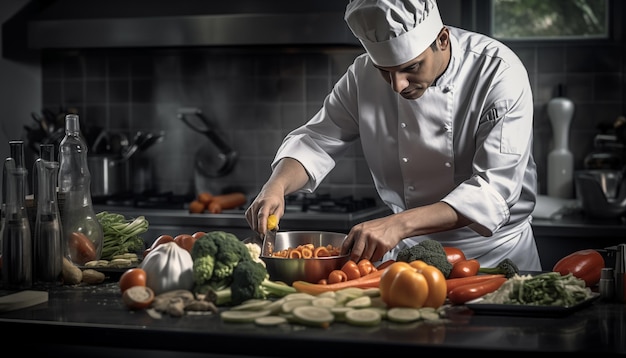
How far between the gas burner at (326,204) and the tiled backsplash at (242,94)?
0.19 m

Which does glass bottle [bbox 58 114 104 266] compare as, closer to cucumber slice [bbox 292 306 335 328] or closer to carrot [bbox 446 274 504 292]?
cucumber slice [bbox 292 306 335 328]

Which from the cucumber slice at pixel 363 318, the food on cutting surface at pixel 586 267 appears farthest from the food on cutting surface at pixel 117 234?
the food on cutting surface at pixel 586 267

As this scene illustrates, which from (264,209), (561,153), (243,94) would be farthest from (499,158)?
(243,94)

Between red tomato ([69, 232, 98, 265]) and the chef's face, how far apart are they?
935mm

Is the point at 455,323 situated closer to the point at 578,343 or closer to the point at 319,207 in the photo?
the point at 578,343

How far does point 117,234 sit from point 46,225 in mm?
384

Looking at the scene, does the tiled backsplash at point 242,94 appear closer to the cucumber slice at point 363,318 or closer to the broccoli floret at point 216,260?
the broccoli floret at point 216,260

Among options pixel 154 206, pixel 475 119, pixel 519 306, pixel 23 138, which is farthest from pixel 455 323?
pixel 23 138

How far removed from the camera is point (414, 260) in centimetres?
221

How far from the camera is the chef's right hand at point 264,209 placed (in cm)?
248

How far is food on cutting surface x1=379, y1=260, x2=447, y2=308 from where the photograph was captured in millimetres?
1934

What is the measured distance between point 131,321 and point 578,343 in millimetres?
899

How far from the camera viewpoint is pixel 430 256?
222 centimetres

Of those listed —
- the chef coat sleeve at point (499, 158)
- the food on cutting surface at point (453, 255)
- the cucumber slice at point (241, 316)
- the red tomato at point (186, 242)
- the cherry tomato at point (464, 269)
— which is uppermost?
the chef coat sleeve at point (499, 158)
